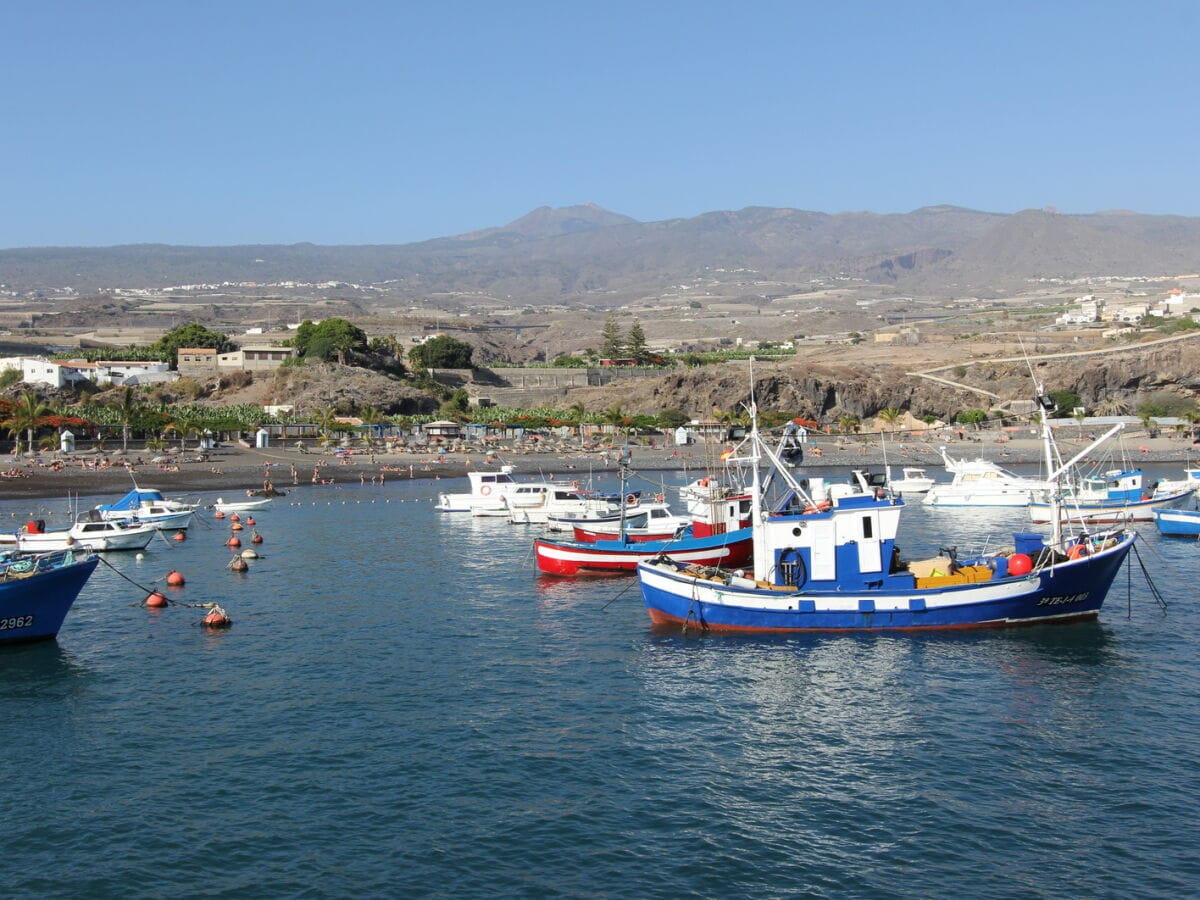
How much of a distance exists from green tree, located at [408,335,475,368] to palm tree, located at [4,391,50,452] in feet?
199

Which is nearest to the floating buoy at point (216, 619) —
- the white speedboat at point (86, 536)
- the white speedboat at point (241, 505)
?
the white speedboat at point (86, 536)

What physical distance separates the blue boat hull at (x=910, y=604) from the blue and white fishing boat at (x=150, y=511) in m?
35.4

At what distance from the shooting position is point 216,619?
39125 millimetres

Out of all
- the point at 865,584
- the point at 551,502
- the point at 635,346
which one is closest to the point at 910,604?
the point at 865,584

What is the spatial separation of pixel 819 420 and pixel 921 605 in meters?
113

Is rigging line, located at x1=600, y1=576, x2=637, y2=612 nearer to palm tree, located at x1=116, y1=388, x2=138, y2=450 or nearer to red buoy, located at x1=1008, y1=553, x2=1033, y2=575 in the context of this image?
red buoy, located at x1=1008, y1=553, x2=1033, y2=575

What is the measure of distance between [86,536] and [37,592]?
20438mm

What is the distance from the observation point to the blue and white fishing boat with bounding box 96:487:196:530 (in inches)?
2435

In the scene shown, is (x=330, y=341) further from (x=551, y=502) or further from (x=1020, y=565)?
(x=1020, y=565)

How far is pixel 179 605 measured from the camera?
42.9 metres

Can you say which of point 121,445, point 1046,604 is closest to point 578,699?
point 1046,604

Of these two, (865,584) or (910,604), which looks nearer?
(910,604)

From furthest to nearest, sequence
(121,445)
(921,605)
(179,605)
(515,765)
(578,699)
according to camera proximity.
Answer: (121,445) < (179,605) < (921,605) < (578,699) < (515,765)

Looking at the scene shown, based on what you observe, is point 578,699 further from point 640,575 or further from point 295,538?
point 295,538
